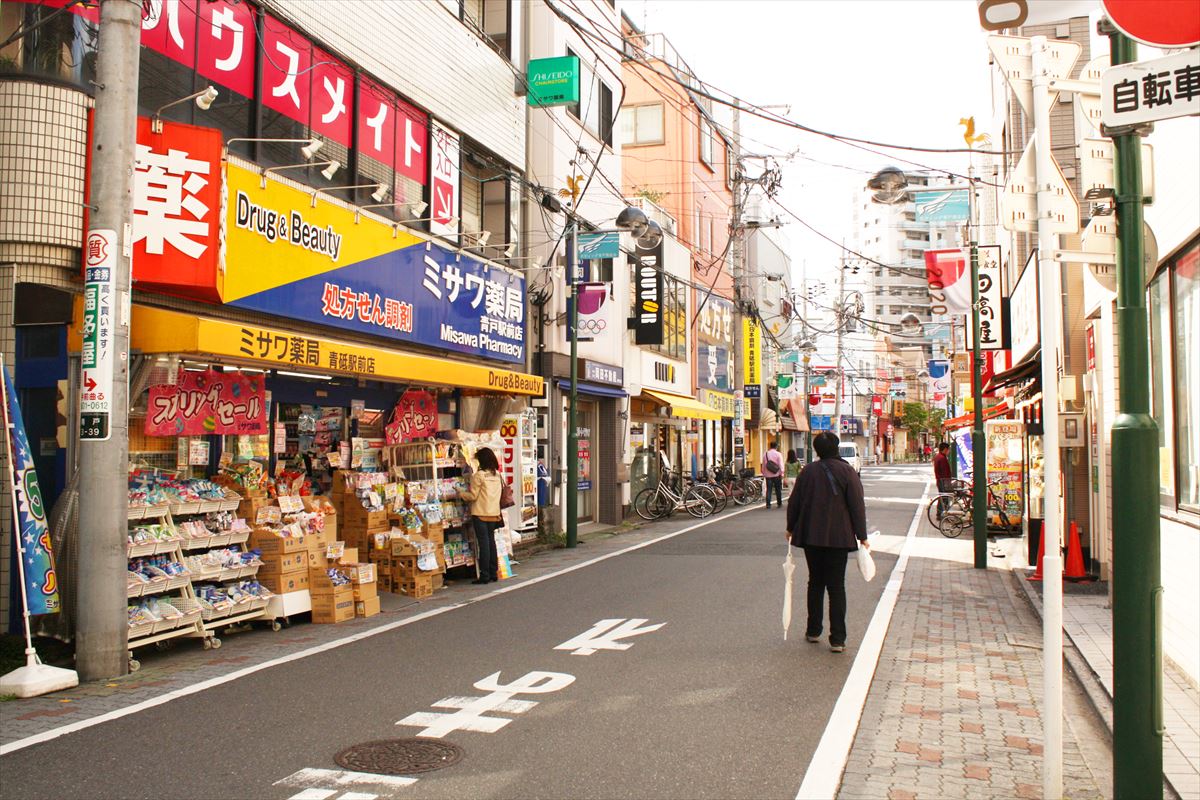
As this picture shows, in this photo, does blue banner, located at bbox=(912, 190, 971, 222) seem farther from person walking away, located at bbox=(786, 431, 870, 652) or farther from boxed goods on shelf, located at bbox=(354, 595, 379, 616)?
boxed goods on shelf, located at bbox=(354, 595, 379, 616)

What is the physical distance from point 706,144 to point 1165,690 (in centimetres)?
2950

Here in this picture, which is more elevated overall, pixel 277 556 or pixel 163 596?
pixel 277 556

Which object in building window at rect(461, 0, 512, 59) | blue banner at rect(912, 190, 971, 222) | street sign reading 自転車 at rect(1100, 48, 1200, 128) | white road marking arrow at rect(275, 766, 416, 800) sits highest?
blue banner at rect(912, 190, 971, 222)

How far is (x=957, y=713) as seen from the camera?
6312 millimetres

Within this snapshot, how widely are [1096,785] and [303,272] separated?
9.20 m

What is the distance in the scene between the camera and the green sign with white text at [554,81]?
1688cm

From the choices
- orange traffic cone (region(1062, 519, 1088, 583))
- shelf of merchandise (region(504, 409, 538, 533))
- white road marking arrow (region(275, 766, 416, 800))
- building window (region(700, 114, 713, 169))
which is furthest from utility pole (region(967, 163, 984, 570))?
building window (region(700, 114, 713, 169))

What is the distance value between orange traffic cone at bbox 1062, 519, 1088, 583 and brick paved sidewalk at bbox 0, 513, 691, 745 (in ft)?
23.5

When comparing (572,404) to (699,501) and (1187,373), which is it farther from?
(1187,373)

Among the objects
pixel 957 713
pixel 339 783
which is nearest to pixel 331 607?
pixel 339 783

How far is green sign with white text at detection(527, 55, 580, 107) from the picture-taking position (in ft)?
55.4

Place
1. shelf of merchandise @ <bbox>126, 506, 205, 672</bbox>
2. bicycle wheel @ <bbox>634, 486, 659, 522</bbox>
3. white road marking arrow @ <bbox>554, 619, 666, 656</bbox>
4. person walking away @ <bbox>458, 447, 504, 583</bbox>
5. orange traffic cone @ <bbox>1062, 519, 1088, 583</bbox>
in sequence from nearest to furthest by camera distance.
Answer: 1. shelf of merchandise @ <bbox>126, 506, 205, 672</bbox>
2. white road marking arrow @ <bbox>554, 619, 666, 656</bbox>
3. orange traffic cone @ <bbox>1062, 519, 1088, 583</bbox>
4. person walking away @ <bbox>458, 447, 504, 583</bbox>
5. bicycle wheel @ <bbox>634, 486, 659, 522</bbox>

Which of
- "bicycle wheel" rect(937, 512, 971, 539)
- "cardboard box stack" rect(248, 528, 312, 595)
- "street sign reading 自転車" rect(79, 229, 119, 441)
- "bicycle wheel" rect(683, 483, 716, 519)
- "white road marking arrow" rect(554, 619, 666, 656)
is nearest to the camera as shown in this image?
"street sign reading 自転車" rect(79, 229, 119, 441)

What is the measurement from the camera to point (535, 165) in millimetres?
18328
